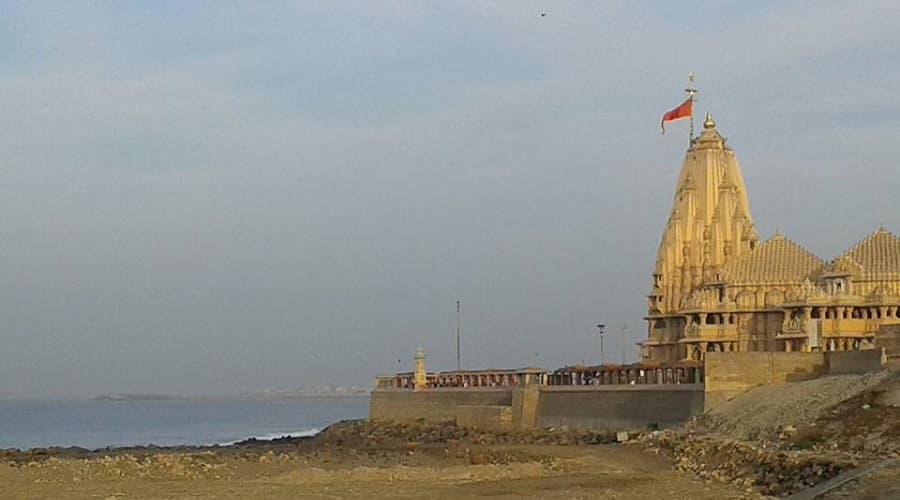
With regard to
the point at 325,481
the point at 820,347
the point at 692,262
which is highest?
the point at 692,262

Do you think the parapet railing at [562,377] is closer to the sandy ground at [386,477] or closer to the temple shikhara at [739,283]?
the temple shikhara at [739,283]

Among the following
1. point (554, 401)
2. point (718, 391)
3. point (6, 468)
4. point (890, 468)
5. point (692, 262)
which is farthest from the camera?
point (692, 262)

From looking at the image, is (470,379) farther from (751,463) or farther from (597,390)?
(751,463)

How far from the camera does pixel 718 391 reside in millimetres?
54500

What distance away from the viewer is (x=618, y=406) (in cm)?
6153

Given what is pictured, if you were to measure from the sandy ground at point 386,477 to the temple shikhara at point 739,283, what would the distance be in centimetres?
2142

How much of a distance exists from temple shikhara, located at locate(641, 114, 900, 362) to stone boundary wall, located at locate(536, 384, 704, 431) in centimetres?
1095

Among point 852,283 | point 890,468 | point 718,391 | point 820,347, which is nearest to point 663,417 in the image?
point 718,391

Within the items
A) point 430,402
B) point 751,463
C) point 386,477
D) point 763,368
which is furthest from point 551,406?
point 751,463

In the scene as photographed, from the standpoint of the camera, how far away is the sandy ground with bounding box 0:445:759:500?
124ft

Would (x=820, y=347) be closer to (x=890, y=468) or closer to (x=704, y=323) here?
(x=704, y=323)

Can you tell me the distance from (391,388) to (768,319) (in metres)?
22.9

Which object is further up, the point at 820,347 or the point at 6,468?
the point at 820,347

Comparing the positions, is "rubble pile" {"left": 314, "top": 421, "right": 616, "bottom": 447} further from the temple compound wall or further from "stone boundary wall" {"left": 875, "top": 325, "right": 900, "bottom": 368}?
"stone boundary wall" {"left": 875, "top": 325, "right": 900, "bottom": 368}
